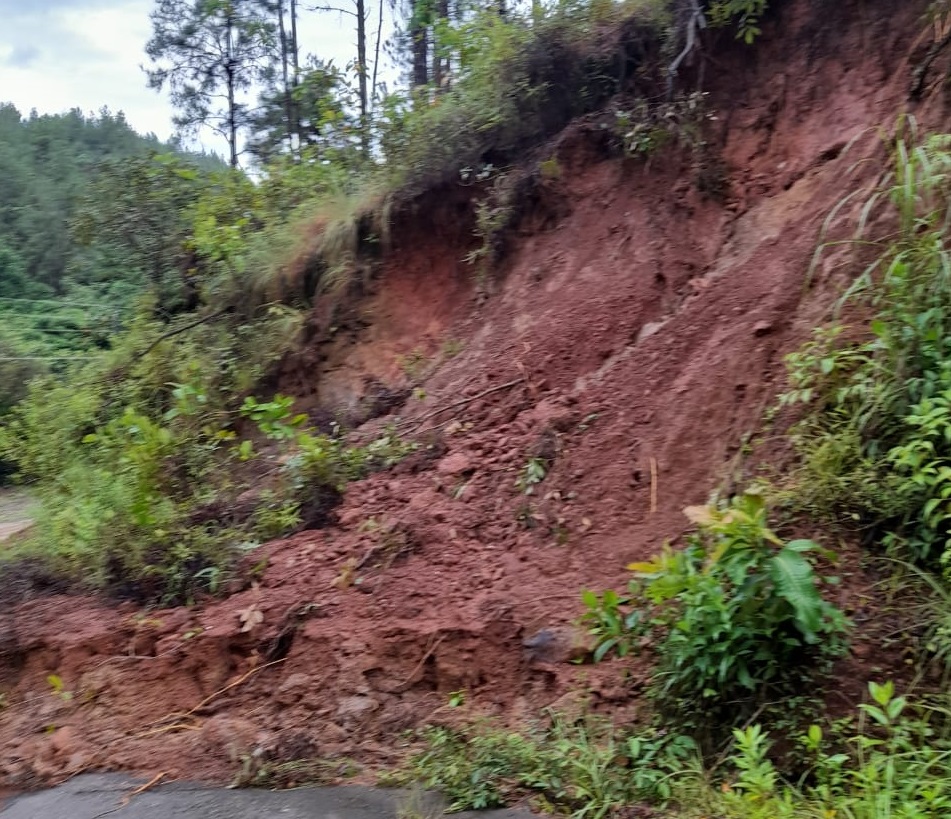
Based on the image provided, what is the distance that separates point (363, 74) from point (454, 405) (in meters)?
10.1

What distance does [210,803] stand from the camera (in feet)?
13.8

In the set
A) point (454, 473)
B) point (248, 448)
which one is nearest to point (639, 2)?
point (454, 473)

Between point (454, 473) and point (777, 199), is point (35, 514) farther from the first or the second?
point (777, 199)

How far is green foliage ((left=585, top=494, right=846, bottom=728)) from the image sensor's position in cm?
355

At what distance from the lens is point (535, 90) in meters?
8.01

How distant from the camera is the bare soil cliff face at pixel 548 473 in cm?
479

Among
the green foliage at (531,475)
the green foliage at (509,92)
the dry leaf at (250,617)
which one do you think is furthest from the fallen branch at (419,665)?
the green foliage at (509,92)

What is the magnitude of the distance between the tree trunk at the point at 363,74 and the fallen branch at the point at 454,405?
4.54 m

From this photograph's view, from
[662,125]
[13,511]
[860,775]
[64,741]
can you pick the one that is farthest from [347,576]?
[13,511]

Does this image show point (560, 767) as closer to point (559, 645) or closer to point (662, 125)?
point (559, 645)

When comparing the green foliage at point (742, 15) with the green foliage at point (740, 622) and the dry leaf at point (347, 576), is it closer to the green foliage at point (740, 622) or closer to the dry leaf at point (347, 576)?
the green foliage at point (740, 622)

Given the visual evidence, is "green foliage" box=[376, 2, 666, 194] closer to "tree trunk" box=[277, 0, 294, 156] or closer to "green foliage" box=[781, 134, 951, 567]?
"green foliage" box=[781, 134, 951, 567]

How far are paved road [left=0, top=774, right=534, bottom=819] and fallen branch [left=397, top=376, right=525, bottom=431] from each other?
3299 millimetres

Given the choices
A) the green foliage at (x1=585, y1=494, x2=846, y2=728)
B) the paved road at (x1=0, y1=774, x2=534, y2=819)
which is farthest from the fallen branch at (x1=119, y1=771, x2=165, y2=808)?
the green foliage at (x1=585, y1=494, x2=846, y2=728)
